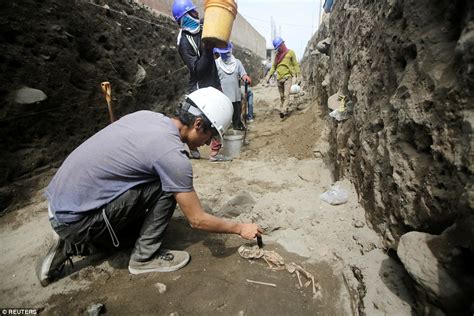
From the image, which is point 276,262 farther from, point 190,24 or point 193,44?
point 190,24

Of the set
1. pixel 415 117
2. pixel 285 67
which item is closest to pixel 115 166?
pixel 415 117

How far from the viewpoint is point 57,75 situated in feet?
11.1

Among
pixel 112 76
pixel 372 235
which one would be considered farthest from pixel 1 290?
pixel 112 76

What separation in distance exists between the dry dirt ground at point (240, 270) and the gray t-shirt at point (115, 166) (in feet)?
1.85

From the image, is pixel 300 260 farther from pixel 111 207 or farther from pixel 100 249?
pixel 100 249

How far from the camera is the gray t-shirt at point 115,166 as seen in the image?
1757 millimetres

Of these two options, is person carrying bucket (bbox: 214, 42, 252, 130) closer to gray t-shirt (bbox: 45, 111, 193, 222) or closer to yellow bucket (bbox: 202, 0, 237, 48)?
yellow bucket (bbox: 202, 0, 237, 48)

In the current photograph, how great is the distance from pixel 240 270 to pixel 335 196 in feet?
3.81

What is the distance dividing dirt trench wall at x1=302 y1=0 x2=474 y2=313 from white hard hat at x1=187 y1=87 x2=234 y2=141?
3.78 ft

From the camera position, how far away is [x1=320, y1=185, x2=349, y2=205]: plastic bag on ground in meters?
2.61

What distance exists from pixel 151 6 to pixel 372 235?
19.2 feet

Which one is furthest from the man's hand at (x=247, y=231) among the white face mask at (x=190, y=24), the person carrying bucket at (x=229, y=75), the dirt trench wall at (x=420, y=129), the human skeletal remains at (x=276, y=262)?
the person carrying bucket at (x=229, y=75)

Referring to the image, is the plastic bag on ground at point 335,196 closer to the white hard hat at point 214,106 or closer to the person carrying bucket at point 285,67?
the white hard hat at point 214,106

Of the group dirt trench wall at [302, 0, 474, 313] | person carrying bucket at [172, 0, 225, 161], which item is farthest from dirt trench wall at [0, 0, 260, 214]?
dirt trench wall at [302, 0, 474, 313]
